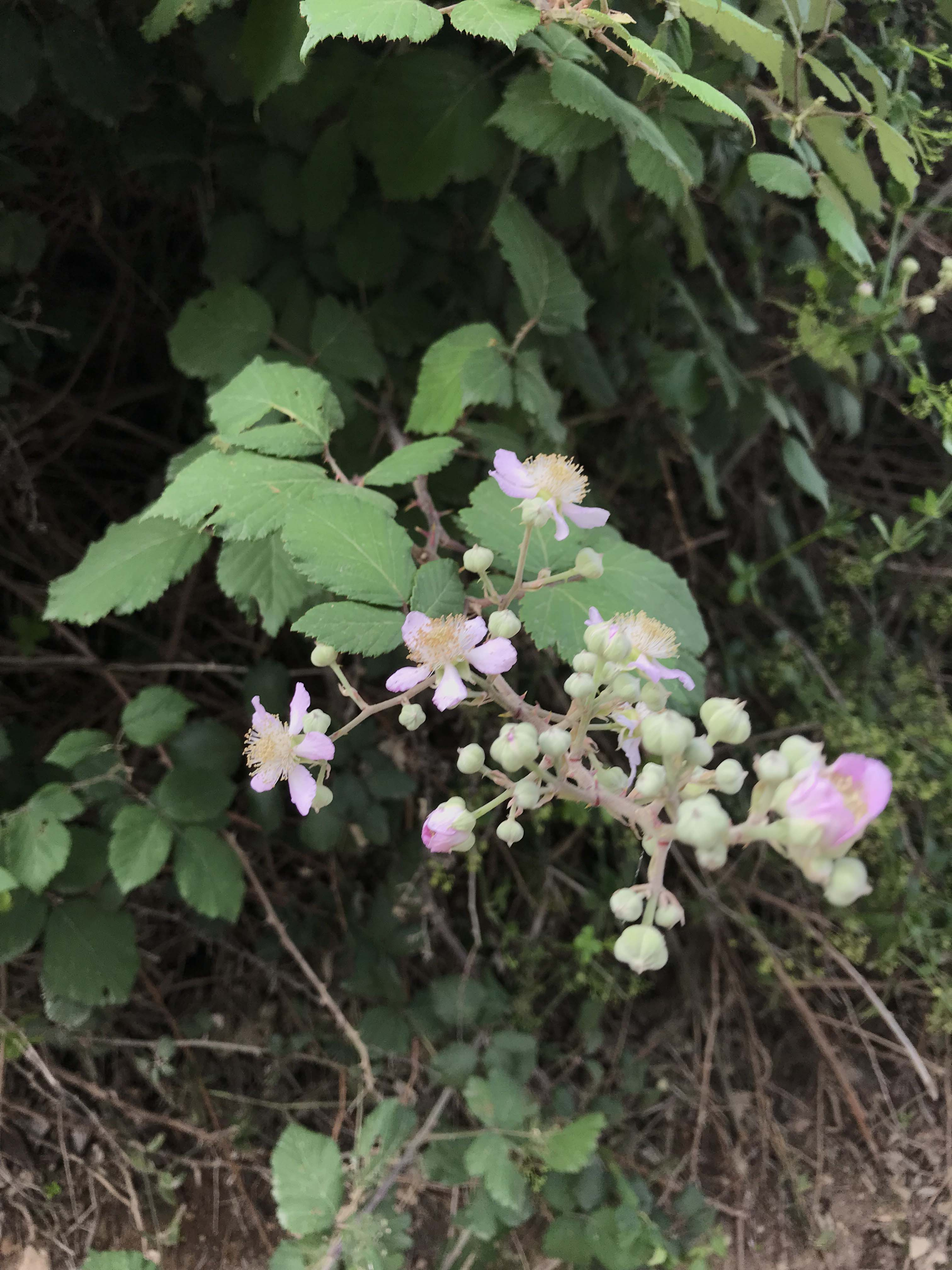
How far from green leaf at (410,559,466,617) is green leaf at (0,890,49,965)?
82cm

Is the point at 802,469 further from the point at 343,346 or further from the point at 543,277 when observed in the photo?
the point at 343,346

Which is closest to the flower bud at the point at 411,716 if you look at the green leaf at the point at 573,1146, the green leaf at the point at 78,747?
the green leaf at the point at 78,747

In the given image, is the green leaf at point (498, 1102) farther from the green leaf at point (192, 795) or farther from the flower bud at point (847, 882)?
the flower bud at point (847, 882)

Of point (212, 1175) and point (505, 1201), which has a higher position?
point (505, 1201)

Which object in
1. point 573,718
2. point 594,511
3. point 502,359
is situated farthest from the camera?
point 502,359

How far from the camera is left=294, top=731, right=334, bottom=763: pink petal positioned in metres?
0.63

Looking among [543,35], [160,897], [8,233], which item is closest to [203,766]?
[160,897]

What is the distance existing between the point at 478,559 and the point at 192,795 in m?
0.72

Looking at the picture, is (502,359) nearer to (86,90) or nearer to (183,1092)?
(86,90)

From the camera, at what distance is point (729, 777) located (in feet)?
1.62

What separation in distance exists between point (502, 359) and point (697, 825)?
2.30 feet

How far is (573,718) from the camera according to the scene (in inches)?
22.2

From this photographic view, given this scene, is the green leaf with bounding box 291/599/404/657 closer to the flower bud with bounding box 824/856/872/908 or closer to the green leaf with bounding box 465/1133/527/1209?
the flower bud with bounding box 824/856/872/908

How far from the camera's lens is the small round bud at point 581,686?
1.77ft
